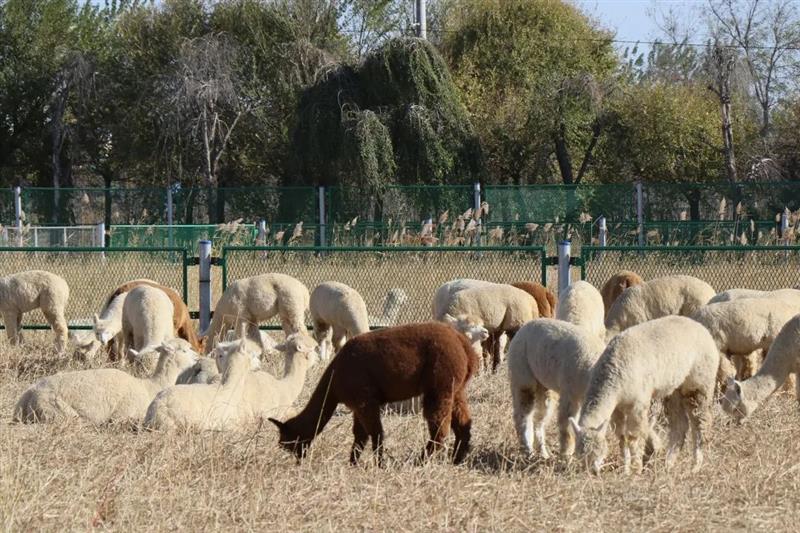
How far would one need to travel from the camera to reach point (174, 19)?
33.8 meters

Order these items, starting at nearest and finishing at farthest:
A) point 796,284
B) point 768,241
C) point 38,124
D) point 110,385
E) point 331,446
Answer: point 331,446 < point 110,385 < point 796,284 < point 768,241 < point 38,124

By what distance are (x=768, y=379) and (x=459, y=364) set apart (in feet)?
7.33

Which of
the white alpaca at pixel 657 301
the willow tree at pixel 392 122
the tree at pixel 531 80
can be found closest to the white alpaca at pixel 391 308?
the white alpaca at pixel 657 301

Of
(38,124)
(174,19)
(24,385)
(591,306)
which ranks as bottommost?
(24,385)

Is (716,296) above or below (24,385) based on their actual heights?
above

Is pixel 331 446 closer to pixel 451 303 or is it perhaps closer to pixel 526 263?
pixel 451 303

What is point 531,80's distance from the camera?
113 feet

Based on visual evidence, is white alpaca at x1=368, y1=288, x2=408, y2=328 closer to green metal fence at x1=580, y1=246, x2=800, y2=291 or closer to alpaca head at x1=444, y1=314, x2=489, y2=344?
green metal fence at x1=580, y1=246, x2=800, y2=291

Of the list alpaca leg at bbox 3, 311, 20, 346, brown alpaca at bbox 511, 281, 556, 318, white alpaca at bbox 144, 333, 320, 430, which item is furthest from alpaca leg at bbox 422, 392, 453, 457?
alpaca leg at bbox 3, 311, 20, 346

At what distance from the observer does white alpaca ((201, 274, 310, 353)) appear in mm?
11930

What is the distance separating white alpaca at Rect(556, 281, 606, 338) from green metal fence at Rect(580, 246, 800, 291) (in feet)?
10.9

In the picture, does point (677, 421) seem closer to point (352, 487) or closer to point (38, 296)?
point (352, 487)

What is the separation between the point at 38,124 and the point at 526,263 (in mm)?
25300

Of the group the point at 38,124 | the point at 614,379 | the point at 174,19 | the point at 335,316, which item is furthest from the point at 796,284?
the point at 38,124
